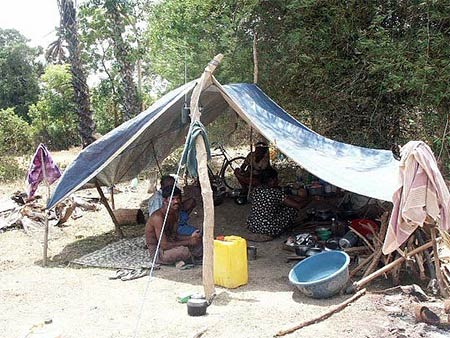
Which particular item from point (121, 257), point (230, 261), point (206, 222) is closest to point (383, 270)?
point (230, 261)

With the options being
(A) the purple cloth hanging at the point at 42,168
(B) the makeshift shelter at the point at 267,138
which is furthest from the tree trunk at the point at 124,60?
(A) the purple cloth hanging at the point at 42,168

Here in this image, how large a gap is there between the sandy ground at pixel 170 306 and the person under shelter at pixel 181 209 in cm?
62

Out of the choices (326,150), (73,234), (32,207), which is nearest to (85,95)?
(32,207)

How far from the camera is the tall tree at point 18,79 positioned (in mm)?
20953

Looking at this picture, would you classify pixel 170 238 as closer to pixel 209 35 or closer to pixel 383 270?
pixel 383 270

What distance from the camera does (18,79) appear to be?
21.3 meters

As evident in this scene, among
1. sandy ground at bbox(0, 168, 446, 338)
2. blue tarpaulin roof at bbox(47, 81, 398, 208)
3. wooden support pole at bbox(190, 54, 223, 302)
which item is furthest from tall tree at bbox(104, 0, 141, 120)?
wooden support pole at bbox(190, 54, 223, 302)

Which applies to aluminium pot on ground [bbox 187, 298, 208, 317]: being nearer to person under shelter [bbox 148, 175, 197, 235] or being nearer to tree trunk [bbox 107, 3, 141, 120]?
person under shelter [bbox 148, 175, 197, 235]

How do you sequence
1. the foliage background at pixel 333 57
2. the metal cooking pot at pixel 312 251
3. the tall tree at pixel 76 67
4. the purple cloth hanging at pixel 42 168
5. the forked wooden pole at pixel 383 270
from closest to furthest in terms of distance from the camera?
the forked wooden pole at pixel 383 270 < the metal cooking pot at pixel 312 251 < the purple cloth hanging at pixel 42 168 < the foliage background at pixel 333 57 < the tall tree at pixel 76 67

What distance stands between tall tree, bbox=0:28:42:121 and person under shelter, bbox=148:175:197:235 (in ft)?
53.1

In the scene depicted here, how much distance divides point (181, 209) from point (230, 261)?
174 cm

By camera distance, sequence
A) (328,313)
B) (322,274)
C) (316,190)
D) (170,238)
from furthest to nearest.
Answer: (316,190) → (170,238) → (322,274) → (328,313)

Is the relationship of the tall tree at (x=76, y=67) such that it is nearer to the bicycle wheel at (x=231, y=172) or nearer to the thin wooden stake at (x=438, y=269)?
the bicycle wheel at (x=231, y=172)

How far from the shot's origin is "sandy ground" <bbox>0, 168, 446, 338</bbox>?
3.65 meters
